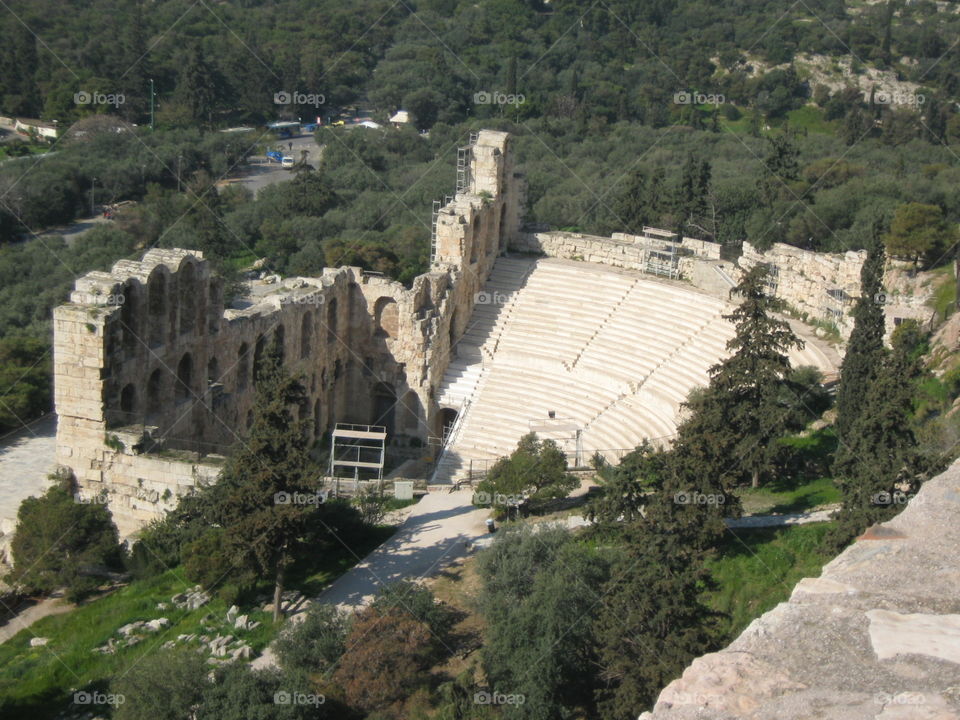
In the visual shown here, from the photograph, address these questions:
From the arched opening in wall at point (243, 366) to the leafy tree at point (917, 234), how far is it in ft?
61.4

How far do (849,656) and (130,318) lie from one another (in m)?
20.8

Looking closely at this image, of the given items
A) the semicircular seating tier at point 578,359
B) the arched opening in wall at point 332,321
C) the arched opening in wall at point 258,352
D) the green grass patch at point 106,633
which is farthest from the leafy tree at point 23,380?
the semicircular seating tier at point 578,359

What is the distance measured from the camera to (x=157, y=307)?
27672 mm

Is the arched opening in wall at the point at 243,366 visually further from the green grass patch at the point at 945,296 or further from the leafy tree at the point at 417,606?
the green grass patch at the point at 945,296

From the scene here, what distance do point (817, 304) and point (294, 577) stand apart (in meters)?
18.4

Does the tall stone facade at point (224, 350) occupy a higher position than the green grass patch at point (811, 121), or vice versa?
the green grass patch at point (811, 121)

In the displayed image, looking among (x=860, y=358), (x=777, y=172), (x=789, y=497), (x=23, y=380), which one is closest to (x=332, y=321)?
(x=23, y=380)

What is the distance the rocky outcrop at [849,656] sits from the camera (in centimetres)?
Answer: 790

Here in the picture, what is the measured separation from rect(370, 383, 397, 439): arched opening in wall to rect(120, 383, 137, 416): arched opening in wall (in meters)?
10.2

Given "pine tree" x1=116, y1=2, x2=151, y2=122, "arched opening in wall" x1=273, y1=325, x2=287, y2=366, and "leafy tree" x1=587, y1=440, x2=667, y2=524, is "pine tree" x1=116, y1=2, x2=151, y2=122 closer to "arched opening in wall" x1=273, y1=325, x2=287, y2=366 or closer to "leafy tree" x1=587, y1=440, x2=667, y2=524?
"arched opening in wall" x1=273, y1=325, x2=287, y2=366

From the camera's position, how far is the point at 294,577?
2427 centimetres

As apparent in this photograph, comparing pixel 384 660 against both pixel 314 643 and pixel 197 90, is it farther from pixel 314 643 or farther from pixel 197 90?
pixel 197 90

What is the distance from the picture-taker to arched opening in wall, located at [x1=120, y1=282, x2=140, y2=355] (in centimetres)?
2634

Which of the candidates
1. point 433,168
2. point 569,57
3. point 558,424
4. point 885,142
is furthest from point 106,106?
point 558,424
